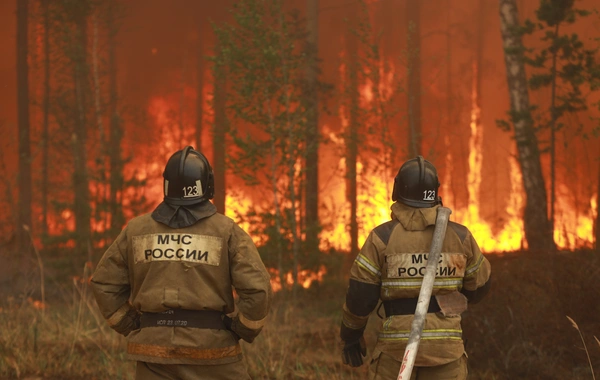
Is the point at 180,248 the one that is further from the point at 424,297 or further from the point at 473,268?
the point at 473,268

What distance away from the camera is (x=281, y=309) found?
12492mm

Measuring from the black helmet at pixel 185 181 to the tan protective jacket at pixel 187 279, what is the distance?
0.51ft

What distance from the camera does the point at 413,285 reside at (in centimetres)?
398

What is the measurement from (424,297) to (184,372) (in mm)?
1432

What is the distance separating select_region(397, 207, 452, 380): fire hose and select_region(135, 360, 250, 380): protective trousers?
39.9 inches

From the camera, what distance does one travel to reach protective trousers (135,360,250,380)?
3953 millimetres

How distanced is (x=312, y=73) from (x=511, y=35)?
478 cm

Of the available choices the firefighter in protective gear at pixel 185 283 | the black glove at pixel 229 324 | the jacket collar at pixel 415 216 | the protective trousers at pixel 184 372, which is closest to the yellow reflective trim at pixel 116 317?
the firefighter in protective gear at pixel 185 283

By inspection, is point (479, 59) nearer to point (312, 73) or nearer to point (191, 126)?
point (191, 126)

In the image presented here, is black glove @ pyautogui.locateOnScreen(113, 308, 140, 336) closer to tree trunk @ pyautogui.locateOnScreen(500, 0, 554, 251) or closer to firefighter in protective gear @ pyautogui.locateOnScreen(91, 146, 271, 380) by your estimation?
firefighter in protective gear @ pyautogui.locateOnScreen(91, 146, 271, 380)

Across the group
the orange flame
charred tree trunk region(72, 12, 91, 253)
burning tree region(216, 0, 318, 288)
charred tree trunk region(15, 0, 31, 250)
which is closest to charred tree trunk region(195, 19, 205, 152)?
charred tree trunk region(15, 0, 31, 250)

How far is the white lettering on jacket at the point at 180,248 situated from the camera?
12.8 feet

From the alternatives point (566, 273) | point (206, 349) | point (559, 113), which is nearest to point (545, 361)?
point (566, 273)

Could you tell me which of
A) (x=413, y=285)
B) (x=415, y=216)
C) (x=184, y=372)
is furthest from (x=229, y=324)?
(x=415, y=216)
